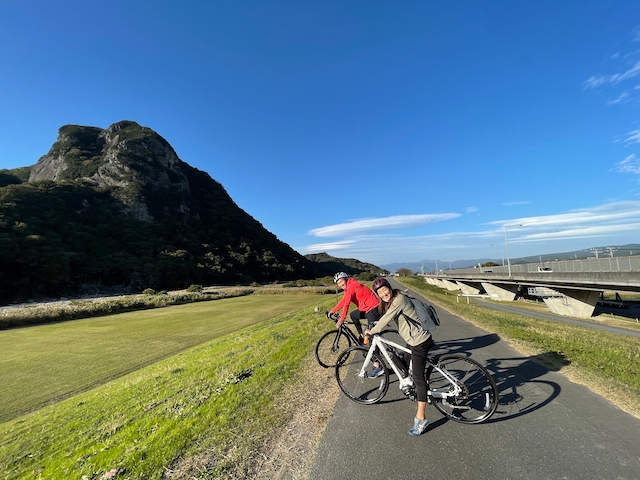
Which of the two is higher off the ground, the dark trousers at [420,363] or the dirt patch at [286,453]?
the dark trousers at [420,363]

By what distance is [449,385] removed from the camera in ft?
15.7

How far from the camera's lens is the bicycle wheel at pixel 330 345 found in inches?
313

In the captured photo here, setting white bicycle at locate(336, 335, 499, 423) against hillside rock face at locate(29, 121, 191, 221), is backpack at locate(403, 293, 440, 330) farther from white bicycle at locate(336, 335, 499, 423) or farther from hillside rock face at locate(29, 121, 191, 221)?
hillside rock face at locate(29, 121, 191, 221)

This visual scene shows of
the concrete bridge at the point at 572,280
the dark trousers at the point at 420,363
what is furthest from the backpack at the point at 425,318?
the concrete bridge at the point at 572,280

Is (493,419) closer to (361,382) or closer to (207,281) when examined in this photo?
(361,382)

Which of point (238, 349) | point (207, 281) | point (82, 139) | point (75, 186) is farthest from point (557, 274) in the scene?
point (82, 139)

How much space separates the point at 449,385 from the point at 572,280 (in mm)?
37517

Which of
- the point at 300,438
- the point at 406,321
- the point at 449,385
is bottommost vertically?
the point at 300,438

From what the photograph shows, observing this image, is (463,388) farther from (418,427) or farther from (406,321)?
(406,321)

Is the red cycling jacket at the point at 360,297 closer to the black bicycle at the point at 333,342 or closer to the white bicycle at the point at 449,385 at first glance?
the black bicycle at the point at 333,342

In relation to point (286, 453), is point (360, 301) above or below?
above

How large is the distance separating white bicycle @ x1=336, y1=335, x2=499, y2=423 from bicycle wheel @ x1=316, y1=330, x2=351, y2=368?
2061 mm

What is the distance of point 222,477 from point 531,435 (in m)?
4.20

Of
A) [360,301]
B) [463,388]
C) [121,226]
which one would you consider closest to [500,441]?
[463,388]
